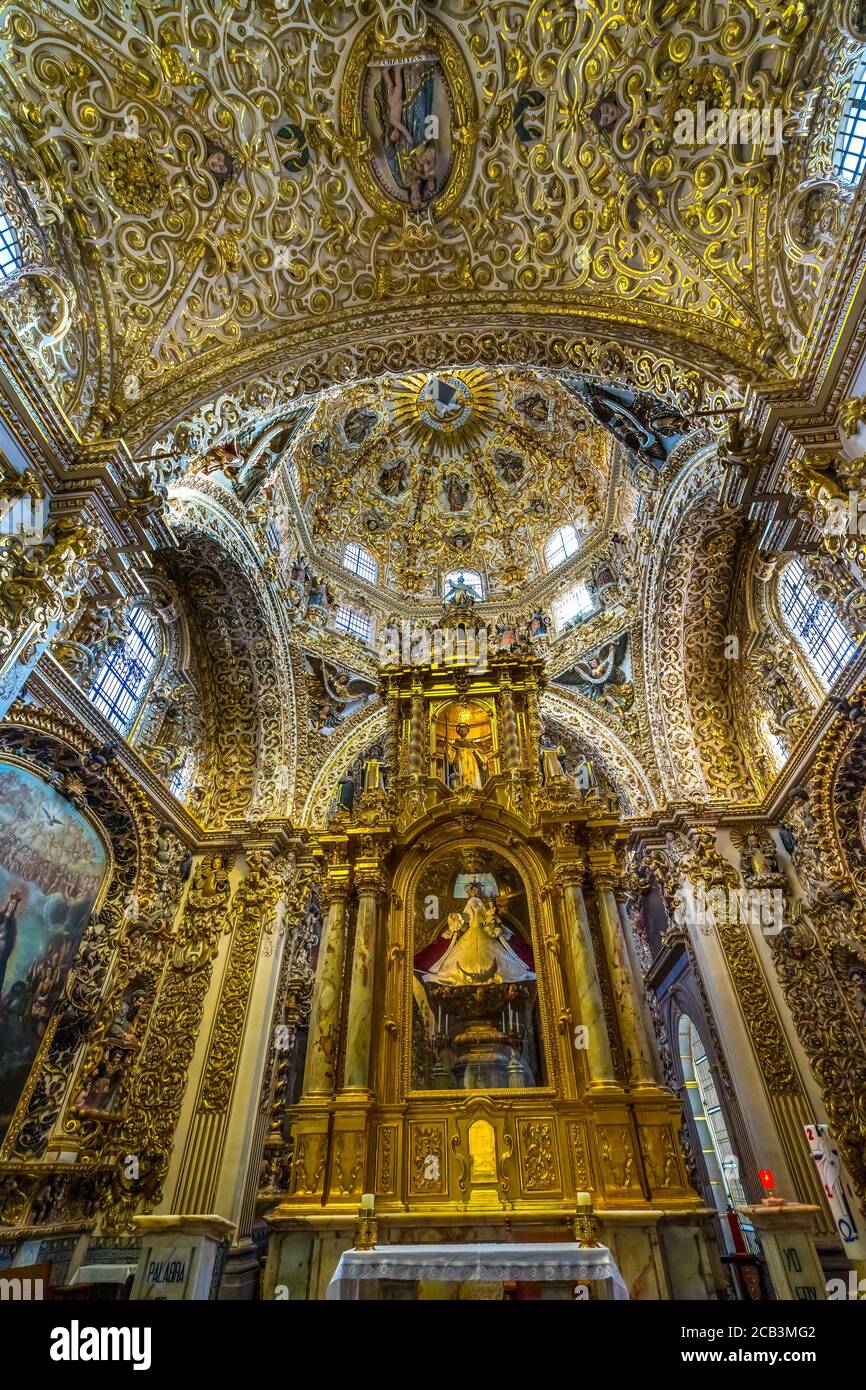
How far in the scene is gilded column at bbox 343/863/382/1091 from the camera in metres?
9.25

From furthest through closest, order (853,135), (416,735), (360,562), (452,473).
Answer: (452,473), (360,562), (416,735), (853,135)

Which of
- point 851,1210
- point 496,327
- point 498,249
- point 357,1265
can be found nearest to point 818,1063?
point 851,1210

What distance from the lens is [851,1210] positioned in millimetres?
8883

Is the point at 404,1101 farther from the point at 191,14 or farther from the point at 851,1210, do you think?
the point at 191,14

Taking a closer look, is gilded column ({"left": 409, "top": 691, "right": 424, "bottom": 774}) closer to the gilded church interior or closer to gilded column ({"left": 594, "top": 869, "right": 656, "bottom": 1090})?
the gilded church interior

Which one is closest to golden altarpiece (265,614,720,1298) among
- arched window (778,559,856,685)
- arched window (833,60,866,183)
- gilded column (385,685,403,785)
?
gilded column (385,685,403,785)

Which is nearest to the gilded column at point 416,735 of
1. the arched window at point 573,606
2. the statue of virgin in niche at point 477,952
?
the statue of virgin in niche at point 477,952

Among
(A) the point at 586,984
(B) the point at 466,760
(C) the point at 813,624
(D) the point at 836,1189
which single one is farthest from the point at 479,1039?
(C) the point at 813,624

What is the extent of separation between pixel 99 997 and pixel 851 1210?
11.9 meters

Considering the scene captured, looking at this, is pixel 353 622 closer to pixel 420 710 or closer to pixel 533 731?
pixel 420 710

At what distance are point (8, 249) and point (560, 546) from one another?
50.9 ft

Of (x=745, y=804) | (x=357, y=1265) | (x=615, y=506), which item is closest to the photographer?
(x=357, y=1265)

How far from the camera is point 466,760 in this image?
1373 cm

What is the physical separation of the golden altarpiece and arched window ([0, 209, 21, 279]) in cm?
973
